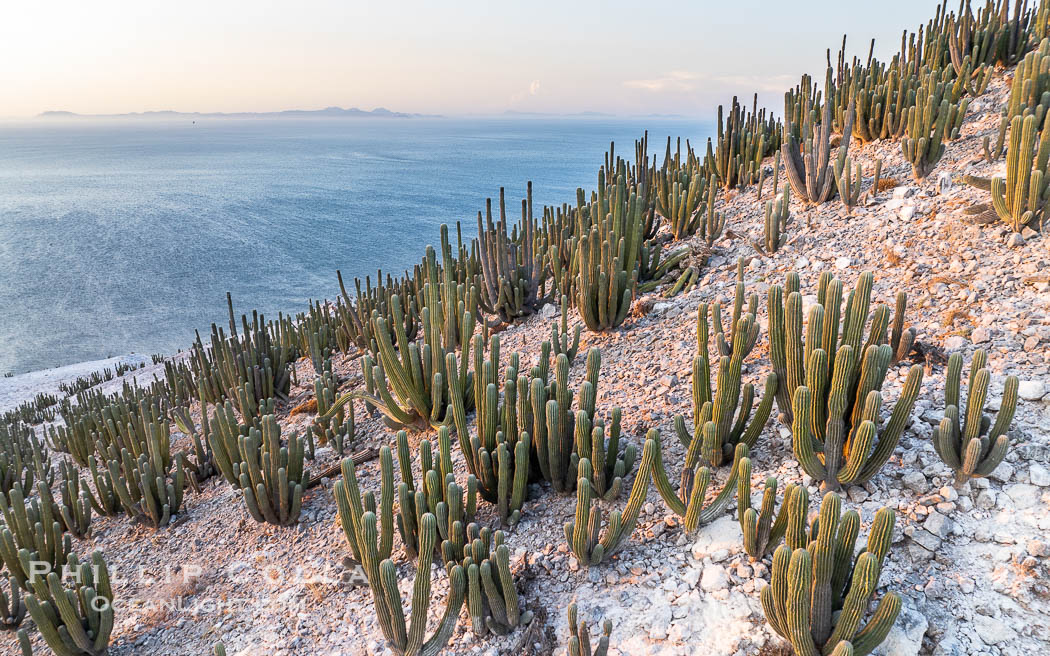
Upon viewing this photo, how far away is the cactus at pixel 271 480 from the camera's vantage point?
413 centimetres

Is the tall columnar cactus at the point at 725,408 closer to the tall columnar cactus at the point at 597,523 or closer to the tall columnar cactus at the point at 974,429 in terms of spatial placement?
the tall columnar cactus at the point at 597,523

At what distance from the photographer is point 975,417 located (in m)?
2.74

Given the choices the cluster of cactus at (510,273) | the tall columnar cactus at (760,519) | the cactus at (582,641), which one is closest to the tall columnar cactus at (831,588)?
the tall columnar cactus at (760,519)

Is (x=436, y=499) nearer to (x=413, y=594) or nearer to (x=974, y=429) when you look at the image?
(x=413, y=594)

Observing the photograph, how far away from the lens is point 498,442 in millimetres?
3564

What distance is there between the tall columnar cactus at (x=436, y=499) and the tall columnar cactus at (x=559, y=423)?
478 millimetres

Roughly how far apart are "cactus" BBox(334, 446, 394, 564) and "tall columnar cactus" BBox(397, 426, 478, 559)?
0.11 metres

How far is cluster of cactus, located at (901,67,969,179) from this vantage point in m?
5.97

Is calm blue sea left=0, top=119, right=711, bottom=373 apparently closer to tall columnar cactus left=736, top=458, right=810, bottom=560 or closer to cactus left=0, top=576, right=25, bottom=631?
cactus left=0, top=576, right=25, bottom=631

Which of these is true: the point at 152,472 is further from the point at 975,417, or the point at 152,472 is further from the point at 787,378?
the point at 975,417

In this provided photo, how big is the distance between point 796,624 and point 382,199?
2382 inches

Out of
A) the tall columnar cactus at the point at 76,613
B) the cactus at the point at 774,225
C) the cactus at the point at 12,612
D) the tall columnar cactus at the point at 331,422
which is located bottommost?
the cactus at the point at 12,612

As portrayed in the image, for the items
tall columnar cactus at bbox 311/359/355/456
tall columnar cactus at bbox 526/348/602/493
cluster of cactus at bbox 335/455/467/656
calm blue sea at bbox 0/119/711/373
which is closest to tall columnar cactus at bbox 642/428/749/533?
tall columnar cactus at bbox 526/348/602/493

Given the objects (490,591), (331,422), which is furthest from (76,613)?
(490,591)
